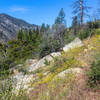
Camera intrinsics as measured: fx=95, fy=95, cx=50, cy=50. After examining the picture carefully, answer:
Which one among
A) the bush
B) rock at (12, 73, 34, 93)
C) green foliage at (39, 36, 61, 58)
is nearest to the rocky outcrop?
rock at (12, 73, 34, 93)

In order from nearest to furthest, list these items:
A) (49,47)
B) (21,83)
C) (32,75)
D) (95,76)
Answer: (21,83) < (95,76) < (32,75) < (49,47)

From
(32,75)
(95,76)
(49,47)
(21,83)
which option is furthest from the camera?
(49,47)

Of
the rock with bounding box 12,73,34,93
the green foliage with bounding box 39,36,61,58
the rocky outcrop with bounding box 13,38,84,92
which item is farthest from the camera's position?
the green foliage with bounding box 39,36,61,58

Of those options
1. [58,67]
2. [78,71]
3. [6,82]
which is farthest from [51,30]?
[6,82]

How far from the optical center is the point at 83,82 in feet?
8.05

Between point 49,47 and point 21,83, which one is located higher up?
point 49,47

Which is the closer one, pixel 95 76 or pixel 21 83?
pixel 21 83

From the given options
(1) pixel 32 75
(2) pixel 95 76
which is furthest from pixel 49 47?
(2) pixel 95 76

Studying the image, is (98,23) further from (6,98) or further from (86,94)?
(6,98)

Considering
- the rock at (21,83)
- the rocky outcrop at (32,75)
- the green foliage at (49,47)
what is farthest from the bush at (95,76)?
the green foliage at (49,47)

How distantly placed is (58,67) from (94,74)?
1736 mm

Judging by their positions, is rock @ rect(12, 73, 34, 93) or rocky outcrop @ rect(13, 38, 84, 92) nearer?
rock @ rect(12, 73, 34, 93)

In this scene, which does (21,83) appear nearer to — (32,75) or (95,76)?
(95,76)

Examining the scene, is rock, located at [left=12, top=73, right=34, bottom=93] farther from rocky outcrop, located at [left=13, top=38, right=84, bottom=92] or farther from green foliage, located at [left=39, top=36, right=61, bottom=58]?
green foliage, located at [left=39, top=36, right=61, bottom=58]
